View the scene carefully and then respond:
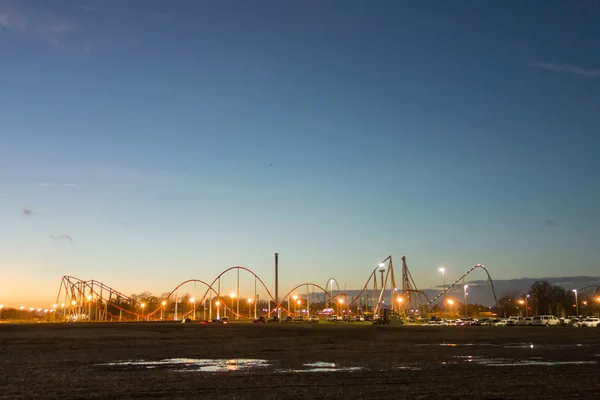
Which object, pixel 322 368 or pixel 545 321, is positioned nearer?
pixel 322 368

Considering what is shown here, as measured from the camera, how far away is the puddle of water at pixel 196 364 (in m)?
16.5

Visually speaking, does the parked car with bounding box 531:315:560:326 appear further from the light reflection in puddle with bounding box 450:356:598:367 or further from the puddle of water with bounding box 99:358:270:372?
the puddle of water with bounding box 99:358:270:372

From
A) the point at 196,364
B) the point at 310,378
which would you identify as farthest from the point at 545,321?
the point at 310,378

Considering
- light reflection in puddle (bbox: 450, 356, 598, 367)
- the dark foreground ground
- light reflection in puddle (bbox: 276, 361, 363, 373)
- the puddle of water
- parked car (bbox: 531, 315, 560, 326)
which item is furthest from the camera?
parked car (bbox: 531, 315, 560, 326)

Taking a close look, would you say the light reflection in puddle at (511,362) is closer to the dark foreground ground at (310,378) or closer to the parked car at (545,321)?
the dark foreground ground at (310,378)

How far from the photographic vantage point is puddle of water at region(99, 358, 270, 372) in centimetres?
1653

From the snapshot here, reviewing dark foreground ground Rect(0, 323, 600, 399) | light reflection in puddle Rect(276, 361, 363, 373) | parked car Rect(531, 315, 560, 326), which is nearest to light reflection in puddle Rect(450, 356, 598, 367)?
dark foreground ground Rect(0, 323, 600, 399)

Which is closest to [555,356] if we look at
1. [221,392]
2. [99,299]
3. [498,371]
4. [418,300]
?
[498,371]

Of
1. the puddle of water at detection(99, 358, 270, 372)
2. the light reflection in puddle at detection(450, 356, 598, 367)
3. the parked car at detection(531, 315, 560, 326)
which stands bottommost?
the parked car at detection(531, 315, 560, 326)

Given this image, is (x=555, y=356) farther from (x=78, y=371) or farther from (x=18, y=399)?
(x=18, y=399)

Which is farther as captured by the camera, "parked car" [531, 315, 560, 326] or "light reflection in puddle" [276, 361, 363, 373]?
"parked car" [531, 315, 560, 326]

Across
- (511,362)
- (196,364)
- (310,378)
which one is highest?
(310,378)

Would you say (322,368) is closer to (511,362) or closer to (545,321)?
(511,362)

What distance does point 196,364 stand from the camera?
17.9 m
